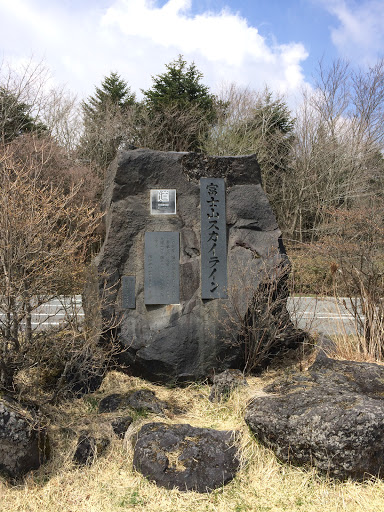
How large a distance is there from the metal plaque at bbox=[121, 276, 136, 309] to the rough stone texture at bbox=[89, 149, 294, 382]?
5cm

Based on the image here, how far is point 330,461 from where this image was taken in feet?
10.3

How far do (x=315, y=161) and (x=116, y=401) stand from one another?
13.3 meters

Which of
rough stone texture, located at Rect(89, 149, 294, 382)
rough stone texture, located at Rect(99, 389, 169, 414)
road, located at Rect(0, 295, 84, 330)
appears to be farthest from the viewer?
rough stone texture, located at Rect(89, 149, 294, 382)

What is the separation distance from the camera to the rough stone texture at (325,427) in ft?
10.2

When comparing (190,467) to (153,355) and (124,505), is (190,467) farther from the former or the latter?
(153,355)

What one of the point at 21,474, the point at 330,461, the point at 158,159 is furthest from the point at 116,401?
the point at 158,159

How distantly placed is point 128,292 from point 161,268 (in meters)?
0.47

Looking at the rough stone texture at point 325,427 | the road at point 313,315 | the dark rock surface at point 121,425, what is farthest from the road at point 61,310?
the rough stone texture at point 325,427

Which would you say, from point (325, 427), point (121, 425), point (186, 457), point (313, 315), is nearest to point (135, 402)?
point (121, 425)

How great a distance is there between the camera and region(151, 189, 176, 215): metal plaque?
17.1 feet

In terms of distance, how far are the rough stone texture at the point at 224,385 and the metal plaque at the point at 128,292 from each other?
4.20 ft

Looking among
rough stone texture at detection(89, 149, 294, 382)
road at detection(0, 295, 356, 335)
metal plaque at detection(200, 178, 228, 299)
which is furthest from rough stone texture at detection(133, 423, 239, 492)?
metal plaque at detection(200, 178, 228, 299)

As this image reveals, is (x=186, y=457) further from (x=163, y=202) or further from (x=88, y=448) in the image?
(x=163, y=202)

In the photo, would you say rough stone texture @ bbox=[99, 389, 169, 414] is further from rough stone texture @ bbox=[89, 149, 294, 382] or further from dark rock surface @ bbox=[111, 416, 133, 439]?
rough stone texture @ bbox=[89, 149, 294, 382]
